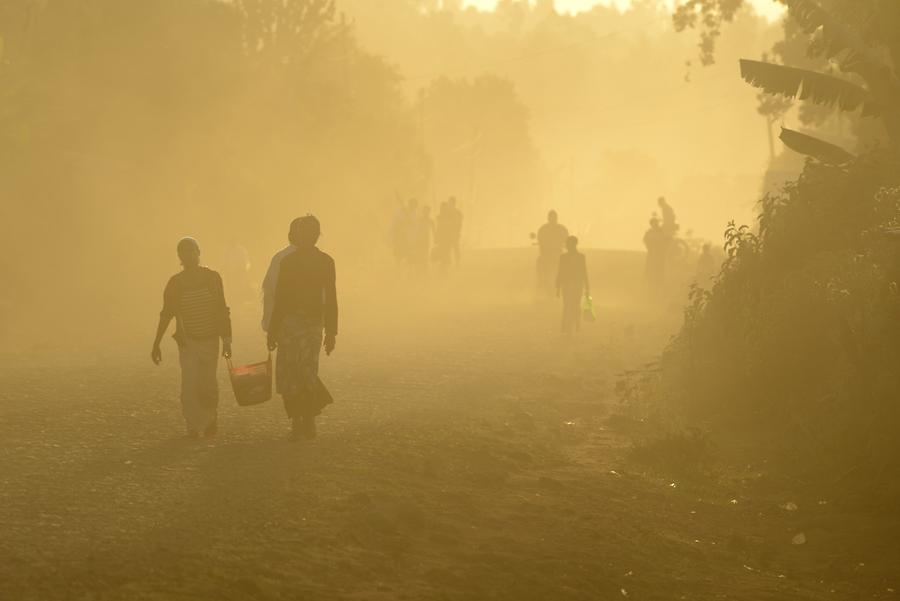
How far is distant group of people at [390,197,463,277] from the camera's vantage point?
35.4m

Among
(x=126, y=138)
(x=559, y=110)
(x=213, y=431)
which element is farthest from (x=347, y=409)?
(x=559, y=110)

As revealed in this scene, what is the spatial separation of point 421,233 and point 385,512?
2674cm

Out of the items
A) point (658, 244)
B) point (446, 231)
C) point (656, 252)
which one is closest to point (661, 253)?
point (656, 252)

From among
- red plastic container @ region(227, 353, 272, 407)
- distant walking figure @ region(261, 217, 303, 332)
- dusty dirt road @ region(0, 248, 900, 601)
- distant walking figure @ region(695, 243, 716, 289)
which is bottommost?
dusty dirt road @ region(0, 248, 900, 601)

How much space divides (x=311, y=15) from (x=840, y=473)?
36.9 metres

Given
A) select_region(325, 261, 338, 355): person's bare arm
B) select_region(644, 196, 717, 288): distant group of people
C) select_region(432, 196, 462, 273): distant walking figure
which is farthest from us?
select_region(432, 196, 462, 273): distant walking figure

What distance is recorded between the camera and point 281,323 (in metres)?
12.0

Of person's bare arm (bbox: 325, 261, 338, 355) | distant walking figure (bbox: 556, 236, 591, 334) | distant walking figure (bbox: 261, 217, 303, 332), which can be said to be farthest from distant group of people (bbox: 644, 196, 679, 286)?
distant walking figure (bbox: 261, 217, 303, 332)

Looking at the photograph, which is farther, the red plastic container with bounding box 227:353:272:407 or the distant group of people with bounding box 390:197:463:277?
the distant group of people with bounding box 390:197:463:277

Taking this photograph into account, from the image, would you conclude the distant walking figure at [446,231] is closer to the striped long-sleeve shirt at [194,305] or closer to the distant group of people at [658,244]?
the distant group of people at [658,244]

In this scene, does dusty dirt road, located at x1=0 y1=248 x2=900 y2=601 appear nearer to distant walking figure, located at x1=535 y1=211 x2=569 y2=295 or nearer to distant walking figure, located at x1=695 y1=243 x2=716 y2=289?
distant walking figure, located at x1=535 y1=211 x2=569 y2=295

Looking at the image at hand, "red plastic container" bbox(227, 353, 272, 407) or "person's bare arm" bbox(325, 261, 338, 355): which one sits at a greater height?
"person's bare arm" bbox(325, 261, 338, 355)

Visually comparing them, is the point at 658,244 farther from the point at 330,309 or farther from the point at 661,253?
the point at 330,309

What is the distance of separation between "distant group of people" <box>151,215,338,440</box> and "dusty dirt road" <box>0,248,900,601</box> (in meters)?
0.38
